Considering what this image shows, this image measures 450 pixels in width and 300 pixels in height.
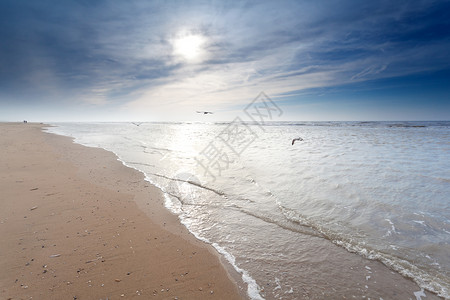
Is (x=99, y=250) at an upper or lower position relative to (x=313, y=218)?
lower

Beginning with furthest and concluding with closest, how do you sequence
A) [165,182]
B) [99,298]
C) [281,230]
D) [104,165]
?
1. [104,165]
2. [165,182]
3. [281,230]
4. [99,298]

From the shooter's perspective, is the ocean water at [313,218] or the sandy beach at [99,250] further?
the ocean water at [313,218]

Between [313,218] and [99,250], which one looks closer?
[99,250]

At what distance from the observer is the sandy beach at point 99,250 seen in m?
2.95

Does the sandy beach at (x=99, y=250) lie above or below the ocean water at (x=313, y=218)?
below

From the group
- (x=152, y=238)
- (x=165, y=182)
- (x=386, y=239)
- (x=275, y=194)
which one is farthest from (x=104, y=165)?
(x=386, y=239)

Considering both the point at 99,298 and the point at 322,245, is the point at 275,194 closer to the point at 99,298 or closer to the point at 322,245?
the point at 322,245

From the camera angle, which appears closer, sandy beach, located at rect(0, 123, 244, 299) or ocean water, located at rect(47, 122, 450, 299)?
sandy beach, located at rect(0, 123, 244, 299)

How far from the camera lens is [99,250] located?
12.4ft

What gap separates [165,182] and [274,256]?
5.66 meters

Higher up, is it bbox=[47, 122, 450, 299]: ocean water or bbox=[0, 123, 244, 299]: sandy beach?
bbox=[47, 122, 450, 299]: ocean water

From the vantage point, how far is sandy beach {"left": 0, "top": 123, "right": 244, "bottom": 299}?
2951 millimetres

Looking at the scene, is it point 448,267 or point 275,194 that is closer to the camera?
point 448,267

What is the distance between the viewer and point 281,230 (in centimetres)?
479
